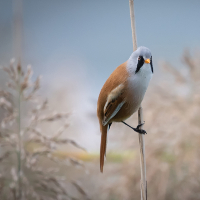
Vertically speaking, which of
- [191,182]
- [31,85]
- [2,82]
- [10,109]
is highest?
[2,82]

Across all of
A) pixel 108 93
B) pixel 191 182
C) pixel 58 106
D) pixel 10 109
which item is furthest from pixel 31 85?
pixel 191 182

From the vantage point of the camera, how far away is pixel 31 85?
1089 millimetres

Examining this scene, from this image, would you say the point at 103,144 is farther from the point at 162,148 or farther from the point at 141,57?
the point at 162,148

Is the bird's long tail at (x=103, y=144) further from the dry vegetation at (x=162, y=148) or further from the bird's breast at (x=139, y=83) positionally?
the dry vegetation at (x=162, y=148)

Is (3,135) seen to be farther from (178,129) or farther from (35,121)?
(178,129)

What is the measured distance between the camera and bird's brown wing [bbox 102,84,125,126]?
558 mm

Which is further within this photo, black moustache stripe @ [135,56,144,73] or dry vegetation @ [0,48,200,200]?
dry vegetation @ [0,48,200,200]

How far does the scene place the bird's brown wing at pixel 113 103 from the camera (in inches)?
22.0

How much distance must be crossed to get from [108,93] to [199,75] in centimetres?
96

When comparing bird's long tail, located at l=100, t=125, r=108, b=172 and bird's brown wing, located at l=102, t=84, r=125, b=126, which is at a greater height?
bird's brown wing, located at l=102, t=84, r=125, b=126

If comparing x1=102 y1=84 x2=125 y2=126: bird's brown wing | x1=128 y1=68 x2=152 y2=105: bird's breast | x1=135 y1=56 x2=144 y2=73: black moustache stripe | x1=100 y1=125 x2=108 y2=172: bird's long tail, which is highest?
x1=135 y1=56 x2=144 y2=73: black moustache stripe

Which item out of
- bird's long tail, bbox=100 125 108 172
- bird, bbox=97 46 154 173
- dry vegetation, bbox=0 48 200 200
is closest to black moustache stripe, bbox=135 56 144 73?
bird, bbox=97 46 154 173

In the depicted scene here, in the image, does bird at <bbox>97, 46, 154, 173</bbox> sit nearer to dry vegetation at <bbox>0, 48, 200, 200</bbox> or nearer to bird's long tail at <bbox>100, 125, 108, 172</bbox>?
bird's long tail at <bbox>100, 125, 108, 172</bbox>

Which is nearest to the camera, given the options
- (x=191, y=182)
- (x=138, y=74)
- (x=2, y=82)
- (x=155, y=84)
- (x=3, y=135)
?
(x=138, y=74)
